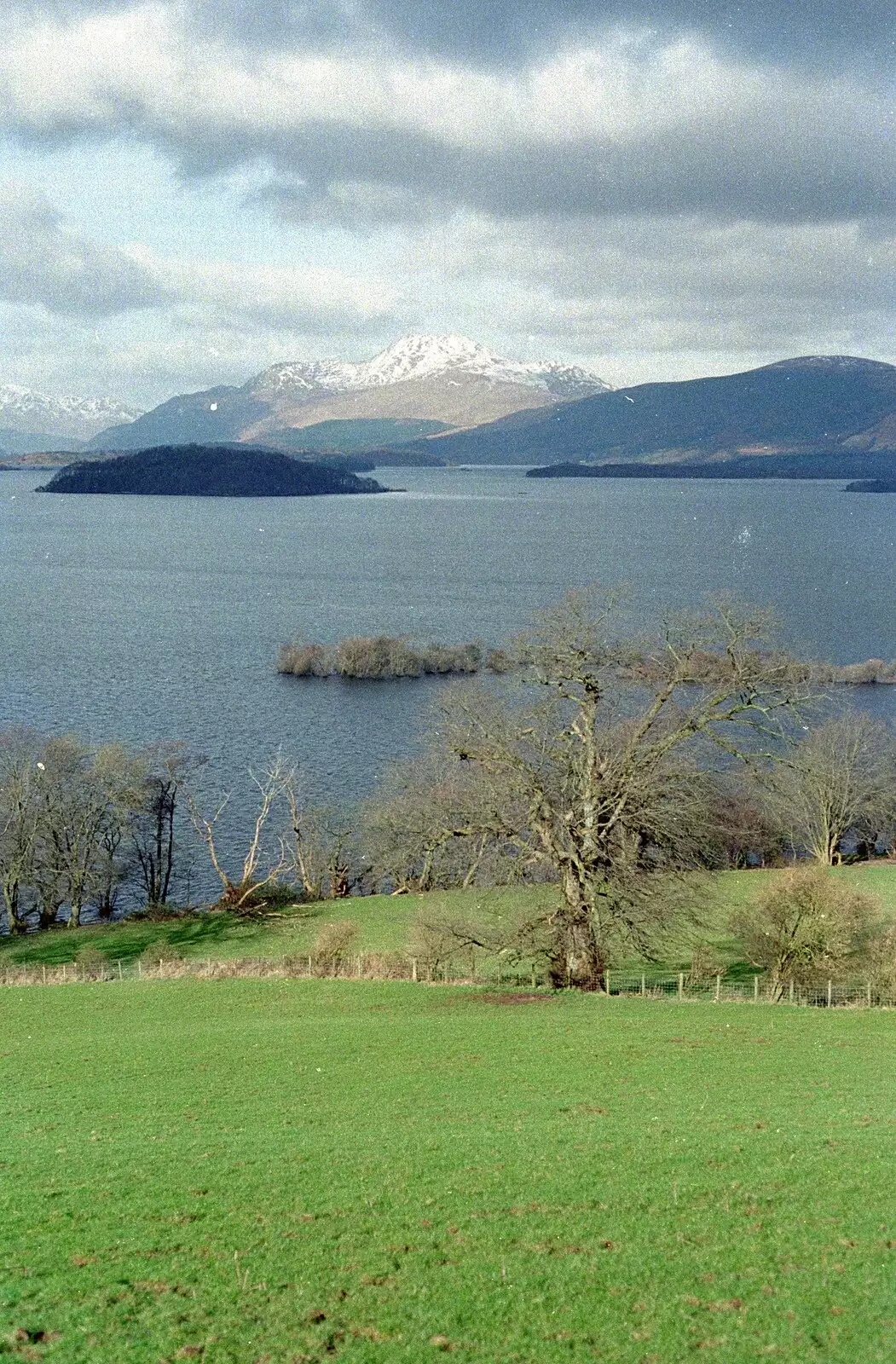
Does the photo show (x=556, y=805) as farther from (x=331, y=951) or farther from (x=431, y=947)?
(x=331, y=951)

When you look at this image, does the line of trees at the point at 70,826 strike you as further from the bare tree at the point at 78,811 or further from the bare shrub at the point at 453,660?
the bare shrub at the point at 453,660

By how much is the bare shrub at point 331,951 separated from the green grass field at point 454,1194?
9.04 m

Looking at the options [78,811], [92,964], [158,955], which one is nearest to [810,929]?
[158,955]

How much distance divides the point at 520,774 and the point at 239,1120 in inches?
572

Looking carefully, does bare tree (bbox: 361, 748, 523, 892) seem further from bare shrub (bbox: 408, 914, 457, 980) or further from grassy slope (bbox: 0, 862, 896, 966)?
bare shrub (bbox: 408, 914, 457, 980)

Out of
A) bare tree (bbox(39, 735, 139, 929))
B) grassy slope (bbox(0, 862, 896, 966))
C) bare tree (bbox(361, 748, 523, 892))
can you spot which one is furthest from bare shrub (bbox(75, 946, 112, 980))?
bare tree (bbox(361, 748, 523, 892))

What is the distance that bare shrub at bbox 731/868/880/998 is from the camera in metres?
31.0

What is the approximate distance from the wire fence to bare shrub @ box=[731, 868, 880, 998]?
436 millimetres

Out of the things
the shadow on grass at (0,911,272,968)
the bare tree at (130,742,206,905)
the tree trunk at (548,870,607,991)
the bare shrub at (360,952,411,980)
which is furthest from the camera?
the bare tree at (130,742,206,905)

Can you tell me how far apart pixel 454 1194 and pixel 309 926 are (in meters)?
32.7

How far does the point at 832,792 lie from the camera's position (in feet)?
201

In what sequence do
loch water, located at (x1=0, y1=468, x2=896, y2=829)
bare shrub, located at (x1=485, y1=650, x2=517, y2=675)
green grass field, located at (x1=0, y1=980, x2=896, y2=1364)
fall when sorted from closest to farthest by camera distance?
green grass field, located at (x1=0, y1=980, x2=896, y2=1364), loch water, located at (x1=0, y1=468, x2=896, y2=829), bare shrub, located at (x1=485, y1=650, x2=517, y2=675)

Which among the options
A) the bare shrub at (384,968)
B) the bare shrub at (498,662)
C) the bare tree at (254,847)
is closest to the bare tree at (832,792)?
the bare tree at (254,847)

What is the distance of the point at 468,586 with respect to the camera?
153875mm
